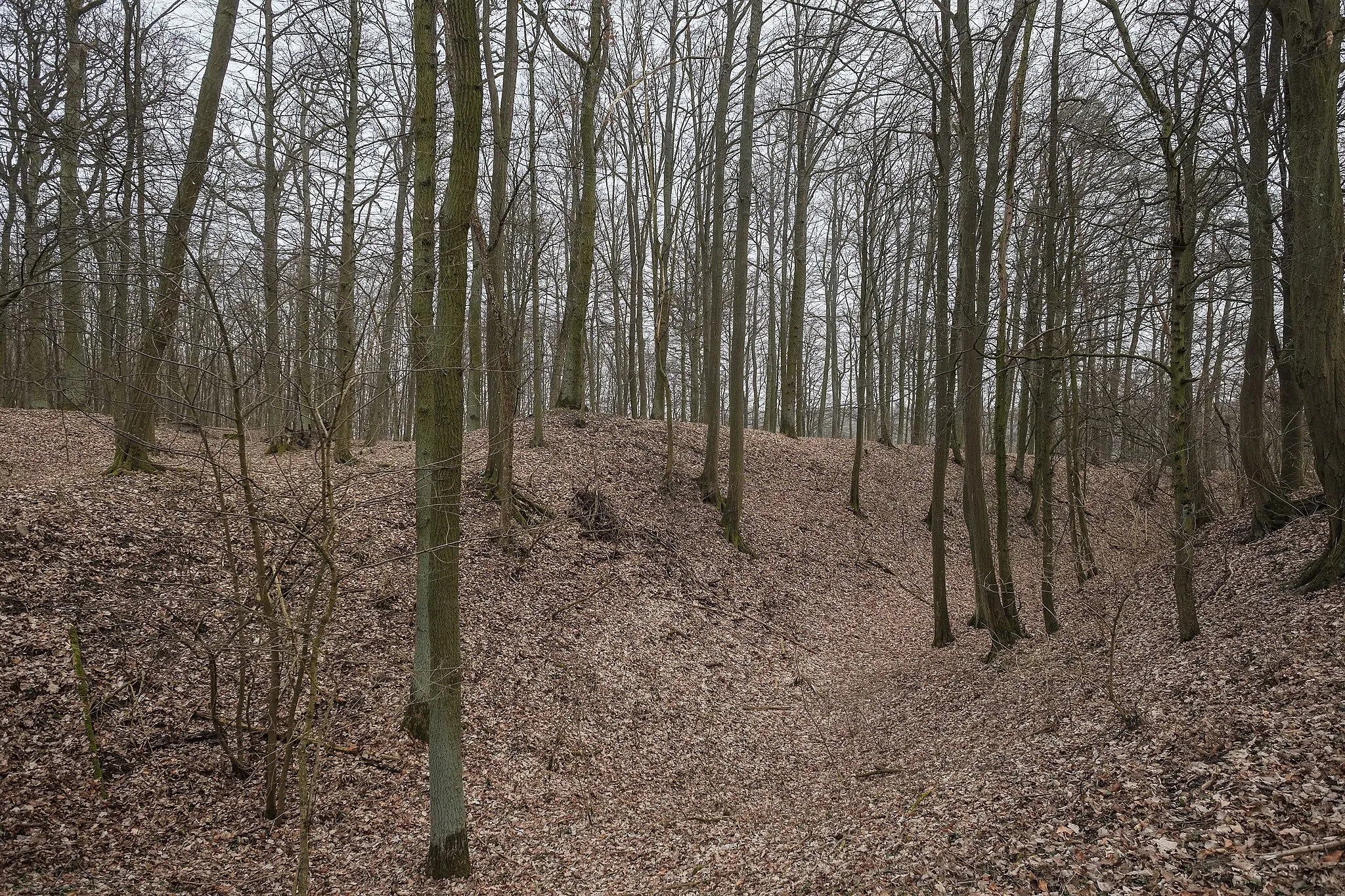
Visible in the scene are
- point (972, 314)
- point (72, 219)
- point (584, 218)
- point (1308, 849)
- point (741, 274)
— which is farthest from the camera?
point (584, 218)

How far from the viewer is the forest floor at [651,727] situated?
14.5ft

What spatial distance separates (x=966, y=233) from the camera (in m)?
9.02

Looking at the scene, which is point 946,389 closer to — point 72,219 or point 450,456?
point 450,456

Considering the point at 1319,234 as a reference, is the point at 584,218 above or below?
above

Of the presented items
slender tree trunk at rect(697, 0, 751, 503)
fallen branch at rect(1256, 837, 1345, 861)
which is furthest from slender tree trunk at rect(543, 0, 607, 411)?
fallen branch at rect(1256, 837, 1345, 861)

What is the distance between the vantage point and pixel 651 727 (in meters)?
8.20

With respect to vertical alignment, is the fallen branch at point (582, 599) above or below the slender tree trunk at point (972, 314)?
below

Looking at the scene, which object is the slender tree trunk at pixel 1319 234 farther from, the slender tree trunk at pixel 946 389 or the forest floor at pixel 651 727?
the slender tree trunk at pixel 946 389

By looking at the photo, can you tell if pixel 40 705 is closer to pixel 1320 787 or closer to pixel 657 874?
pixel 657 874

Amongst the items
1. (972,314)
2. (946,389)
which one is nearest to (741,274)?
(946,389)

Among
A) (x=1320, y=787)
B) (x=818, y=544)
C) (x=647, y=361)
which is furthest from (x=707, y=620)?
(x=647, y=361)

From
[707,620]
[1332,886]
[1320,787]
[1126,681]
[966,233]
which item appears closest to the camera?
[1332,886]

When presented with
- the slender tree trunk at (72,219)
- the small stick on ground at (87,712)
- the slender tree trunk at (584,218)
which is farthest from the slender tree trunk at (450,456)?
the slender tree trunk at (584,218)

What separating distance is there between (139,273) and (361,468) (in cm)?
697
